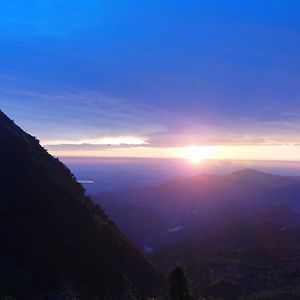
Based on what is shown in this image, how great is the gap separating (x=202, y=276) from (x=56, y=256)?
18.9 m

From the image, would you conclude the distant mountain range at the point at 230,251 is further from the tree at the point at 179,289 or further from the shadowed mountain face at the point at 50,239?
the shadowed mountain face at the point at 50,239

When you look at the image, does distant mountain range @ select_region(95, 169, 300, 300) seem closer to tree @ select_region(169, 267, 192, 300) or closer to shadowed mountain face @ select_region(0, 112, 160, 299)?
tree @ select_region(169, 267, 192, 300)

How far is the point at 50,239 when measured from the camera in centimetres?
4166

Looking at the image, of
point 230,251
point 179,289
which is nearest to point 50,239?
point 179,289

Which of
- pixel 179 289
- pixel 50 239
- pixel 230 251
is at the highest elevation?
pixel 179 289

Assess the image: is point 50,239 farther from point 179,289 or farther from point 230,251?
point 230,251

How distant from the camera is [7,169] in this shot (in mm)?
48438

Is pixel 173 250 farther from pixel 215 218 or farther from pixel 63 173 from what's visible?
pixel 215 218

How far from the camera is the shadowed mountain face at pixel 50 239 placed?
119 ft

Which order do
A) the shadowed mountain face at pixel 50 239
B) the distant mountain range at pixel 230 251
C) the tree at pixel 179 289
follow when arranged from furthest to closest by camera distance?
1. the distant mountain range at pixel 230 251
2. the shadowed mountain face at pixel 50 239
3. the tree at pixel 179 289

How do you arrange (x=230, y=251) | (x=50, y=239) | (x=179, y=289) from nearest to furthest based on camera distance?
(x=179, y=289) < (x=50, y=239) < (x=230, y=251)

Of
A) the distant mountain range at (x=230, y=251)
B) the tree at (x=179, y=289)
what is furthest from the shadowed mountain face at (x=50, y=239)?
the tree at (x=179, y=289)

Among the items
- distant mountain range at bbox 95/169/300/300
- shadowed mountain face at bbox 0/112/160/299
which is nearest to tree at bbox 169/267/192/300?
distant mountain range at bbox 95/169/300/300

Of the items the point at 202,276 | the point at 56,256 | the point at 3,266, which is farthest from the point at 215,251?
the point at 3,266
